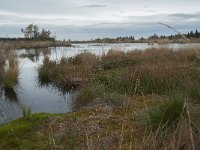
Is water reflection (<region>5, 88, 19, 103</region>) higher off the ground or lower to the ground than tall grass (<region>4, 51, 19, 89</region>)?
lower

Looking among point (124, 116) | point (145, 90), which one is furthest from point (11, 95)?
point (124, 116)

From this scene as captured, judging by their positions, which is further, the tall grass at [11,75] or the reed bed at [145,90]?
the tall grass at [11,75]

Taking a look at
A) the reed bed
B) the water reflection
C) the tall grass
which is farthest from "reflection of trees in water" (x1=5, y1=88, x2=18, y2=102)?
the reed bed

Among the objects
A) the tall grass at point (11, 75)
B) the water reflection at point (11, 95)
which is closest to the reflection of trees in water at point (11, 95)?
the water reflection at point (11, 95)

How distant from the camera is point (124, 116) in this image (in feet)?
21.0

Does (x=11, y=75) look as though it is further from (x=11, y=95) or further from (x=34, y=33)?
(x=34, y=33)

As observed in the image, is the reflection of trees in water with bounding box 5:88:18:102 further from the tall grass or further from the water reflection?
the tall grass

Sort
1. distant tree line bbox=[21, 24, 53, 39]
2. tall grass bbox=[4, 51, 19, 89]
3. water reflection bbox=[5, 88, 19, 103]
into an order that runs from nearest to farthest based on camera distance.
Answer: water reflection bbox=[5, 88, 19, 103] < tall grass bbox=[4, 51, 19, 89] < distant tree line bbox=[21, 24, 53, 39]

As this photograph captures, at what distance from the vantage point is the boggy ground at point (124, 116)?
3.94 metres

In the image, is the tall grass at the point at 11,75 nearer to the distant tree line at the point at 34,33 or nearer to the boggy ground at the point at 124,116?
the boggy ground at the point at 124,116

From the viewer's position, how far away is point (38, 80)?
16094 mm

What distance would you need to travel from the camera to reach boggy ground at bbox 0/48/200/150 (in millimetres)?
3938

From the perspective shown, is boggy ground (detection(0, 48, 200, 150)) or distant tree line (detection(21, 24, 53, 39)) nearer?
boggy ground (detection(0, 48, 200, 150))

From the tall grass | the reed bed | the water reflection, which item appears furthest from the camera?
the tall grass
